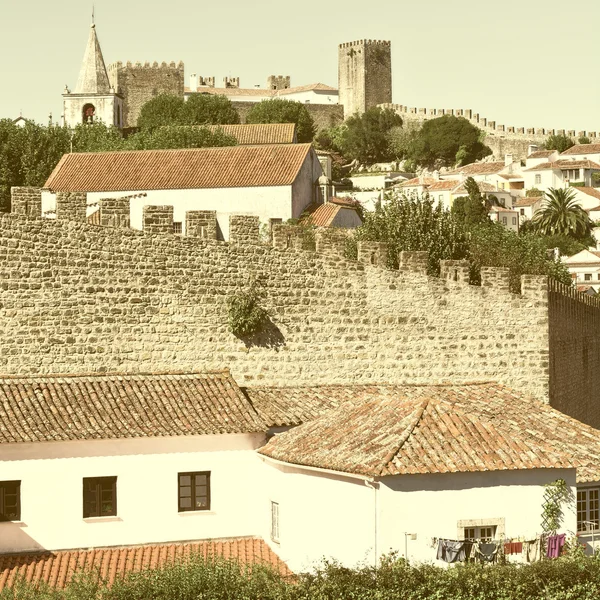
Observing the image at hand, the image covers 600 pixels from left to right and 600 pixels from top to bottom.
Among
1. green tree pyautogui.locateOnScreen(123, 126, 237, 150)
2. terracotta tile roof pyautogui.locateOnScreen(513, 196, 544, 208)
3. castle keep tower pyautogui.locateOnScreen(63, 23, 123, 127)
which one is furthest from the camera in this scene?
terracotta tile roof pyautogui.locateOnScreen(513, 196, 544, 208)

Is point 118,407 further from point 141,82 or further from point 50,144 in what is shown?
point 141,82

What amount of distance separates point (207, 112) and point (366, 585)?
96.4 meters

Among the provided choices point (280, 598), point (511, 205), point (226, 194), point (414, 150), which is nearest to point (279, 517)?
point (280, 598)

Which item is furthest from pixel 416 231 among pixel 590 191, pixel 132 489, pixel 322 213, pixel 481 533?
pixel 590 191

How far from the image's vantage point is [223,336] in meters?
30.3

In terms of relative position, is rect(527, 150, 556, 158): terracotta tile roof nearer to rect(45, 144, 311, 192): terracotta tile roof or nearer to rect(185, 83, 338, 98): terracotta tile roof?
rect(185, 83, 338, 98): terracotta tile roof

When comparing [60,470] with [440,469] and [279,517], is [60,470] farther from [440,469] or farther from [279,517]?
[440,469]

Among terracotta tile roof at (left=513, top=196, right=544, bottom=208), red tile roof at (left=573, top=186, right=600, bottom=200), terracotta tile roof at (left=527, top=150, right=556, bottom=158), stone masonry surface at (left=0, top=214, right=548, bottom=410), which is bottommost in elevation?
stone masonry surface at (left=0, top=214, right=548, bottom=410)

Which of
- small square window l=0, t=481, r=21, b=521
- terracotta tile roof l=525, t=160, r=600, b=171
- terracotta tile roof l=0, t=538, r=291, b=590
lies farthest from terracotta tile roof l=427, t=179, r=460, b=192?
small square window l=0, t=481, r=21, b=521

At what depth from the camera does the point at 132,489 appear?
27641 millimetres

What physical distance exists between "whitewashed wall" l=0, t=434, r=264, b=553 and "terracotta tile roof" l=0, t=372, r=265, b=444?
0.72ft

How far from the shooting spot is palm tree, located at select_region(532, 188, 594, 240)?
106188 millimetres

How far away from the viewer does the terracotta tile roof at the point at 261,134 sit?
3391 inches

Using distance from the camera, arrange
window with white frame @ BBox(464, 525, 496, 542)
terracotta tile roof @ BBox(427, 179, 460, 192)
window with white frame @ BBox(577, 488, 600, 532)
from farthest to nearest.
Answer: terracotta tile roof @ BBox(427, 179, 460, 192) → window with white frame @ BBox(577, 488, 600, 532) → window with white frame @ BBox(464, 525, 496, 542)
